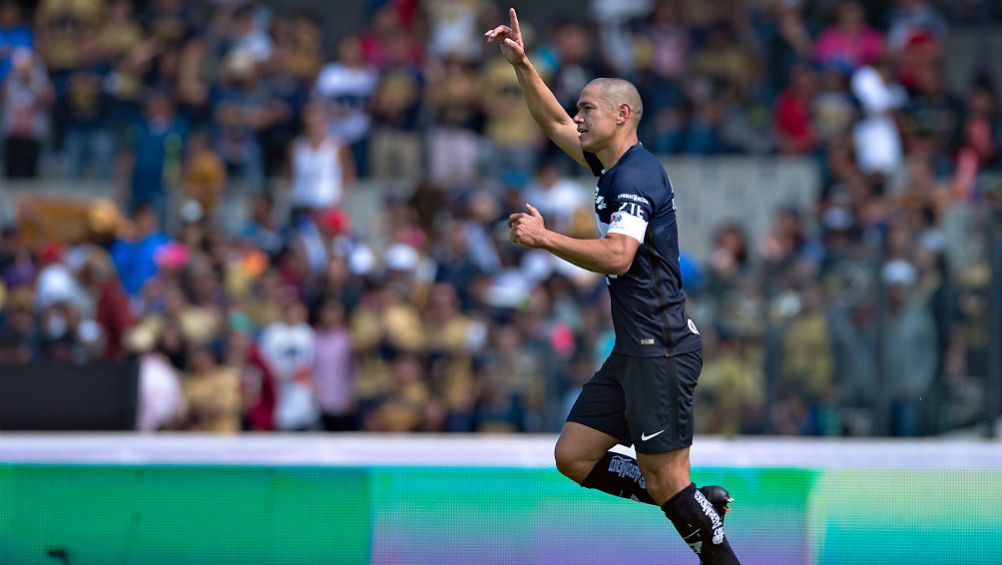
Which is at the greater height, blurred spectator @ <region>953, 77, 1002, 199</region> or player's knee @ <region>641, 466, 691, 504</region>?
blurred spectator @ <region>953, 77, 1002, 199</region>

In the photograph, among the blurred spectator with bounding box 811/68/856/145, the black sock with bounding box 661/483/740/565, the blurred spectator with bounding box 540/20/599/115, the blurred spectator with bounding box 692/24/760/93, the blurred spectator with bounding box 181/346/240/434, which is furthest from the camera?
the blurred spectator with bounding box 692/24/760/93

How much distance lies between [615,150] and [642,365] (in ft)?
2.98

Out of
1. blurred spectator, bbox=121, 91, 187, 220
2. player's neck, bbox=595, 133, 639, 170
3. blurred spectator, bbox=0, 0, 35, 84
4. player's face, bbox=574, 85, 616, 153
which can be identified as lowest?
player's neck, bbox=595, 133, 639, 170

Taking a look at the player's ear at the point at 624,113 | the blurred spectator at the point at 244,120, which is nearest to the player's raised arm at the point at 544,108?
the player's ear at the point at 624,113

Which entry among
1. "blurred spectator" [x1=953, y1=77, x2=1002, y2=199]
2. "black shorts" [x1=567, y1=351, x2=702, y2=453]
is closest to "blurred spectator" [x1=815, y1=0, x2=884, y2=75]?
"blurred spectator" [x1=953, y1=77, x2=1002, y2=199]

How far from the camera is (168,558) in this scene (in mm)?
8055

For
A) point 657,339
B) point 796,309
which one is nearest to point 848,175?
point 796,309

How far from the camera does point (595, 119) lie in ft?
21.9

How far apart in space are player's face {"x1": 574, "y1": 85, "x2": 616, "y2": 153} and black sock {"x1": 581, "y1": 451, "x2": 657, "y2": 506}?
1.34 meters

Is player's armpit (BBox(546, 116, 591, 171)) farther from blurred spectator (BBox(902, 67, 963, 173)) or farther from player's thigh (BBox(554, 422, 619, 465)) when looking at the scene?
blurred spectator (BBox(902, 67, 963, 173))

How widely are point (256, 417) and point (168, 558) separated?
3.90 meters

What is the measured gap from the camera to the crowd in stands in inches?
439

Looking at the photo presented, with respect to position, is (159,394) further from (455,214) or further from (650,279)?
(650,279)

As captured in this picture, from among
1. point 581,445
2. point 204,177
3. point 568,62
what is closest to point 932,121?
point 568,62
